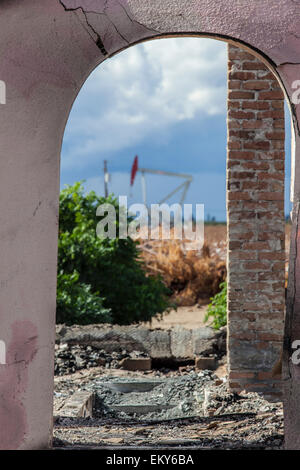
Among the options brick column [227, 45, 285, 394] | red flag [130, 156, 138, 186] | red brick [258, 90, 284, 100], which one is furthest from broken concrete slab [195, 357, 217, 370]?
red flag [130, 156, 138, 186]

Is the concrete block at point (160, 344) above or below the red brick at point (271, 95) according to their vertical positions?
below

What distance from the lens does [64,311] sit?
780 centimetres

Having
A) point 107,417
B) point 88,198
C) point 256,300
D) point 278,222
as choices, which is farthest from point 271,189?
point 88,198

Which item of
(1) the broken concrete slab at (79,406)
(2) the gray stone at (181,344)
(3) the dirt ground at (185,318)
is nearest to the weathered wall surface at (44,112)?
(1) the broken concrete slab at (79,406)

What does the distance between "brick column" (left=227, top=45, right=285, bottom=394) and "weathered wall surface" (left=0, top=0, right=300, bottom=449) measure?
234 cm

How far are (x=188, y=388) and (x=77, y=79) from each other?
390cm

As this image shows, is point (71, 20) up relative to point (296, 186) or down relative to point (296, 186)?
up

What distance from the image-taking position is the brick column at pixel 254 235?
5.55m

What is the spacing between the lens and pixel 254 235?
5582 mm

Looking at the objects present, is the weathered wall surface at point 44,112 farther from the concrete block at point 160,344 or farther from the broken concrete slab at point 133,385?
the concrete block at point 160,344

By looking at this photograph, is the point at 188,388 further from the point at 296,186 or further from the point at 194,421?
the point at 296,186

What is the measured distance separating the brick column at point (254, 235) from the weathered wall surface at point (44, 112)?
2342 mm

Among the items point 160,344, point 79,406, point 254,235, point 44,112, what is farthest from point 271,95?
point 79,406

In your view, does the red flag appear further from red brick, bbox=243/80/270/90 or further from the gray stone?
red brick, bbox=243/80/270/90
